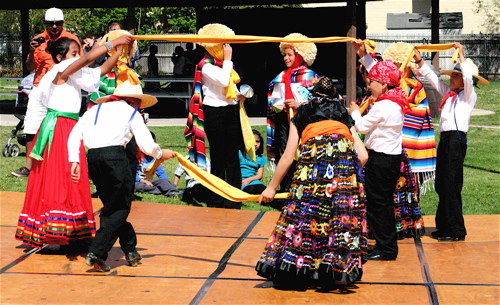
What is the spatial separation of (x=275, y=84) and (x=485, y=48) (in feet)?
83.5

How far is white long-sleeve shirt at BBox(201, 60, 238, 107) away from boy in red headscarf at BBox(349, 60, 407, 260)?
2.23 meters

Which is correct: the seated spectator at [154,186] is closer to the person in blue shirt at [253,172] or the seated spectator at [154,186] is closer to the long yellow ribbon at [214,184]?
the person in blue shirt at [253,172]

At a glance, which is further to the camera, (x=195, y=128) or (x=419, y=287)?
(x=195, y=128)

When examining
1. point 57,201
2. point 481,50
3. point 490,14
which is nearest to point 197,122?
point 57,201

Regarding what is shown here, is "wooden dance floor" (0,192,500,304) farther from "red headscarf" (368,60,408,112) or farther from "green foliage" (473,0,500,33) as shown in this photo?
"green foliage" (473,0,500,33)

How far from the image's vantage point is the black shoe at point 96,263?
5.97m

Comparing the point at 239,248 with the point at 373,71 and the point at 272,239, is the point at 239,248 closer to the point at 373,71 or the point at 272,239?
the point at 272,239

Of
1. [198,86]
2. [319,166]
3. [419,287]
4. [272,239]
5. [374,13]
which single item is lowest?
[419,287]

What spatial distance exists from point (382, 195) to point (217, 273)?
63.3 inches

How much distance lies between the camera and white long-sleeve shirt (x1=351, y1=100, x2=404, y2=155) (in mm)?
6391

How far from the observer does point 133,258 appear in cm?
633

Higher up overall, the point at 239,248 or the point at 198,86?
the point at 198,86

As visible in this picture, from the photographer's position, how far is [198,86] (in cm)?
877

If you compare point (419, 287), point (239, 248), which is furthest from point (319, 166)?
point (239, 248)
